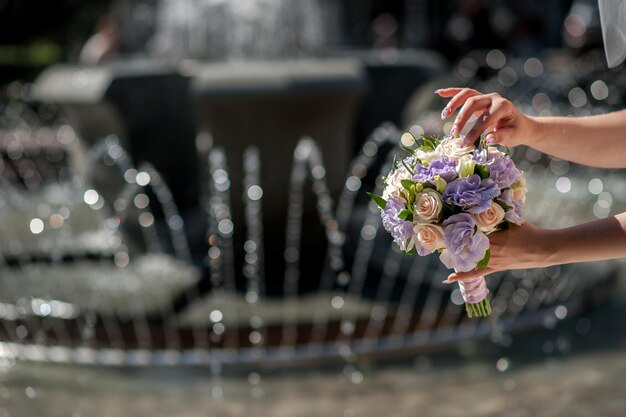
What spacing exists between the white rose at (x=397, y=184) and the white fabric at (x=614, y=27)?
0.62m

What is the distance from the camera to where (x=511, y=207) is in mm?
2139

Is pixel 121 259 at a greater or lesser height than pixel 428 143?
lesser

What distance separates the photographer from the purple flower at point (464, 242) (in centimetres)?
208

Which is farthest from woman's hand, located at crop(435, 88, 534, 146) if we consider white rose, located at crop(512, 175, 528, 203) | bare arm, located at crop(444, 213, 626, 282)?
bare arm, located at crop(444, 213, 626, 282)

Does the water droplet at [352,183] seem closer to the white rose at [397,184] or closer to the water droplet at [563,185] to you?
the water droplet at [563,185]

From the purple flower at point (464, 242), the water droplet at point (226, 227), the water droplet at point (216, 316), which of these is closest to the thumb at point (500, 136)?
the purple flower at point (464, 242)

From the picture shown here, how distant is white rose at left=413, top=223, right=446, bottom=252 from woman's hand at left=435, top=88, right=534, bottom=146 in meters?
0.19

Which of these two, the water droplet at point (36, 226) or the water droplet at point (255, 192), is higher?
the water droplet at point (255, 192)

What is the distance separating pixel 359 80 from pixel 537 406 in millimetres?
2520

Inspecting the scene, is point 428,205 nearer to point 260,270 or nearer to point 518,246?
point 518,246

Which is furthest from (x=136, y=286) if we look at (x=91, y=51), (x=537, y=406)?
(x=91, y=51)

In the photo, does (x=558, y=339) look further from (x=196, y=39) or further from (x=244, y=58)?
(x=196, y=39)

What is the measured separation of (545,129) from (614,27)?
29cm

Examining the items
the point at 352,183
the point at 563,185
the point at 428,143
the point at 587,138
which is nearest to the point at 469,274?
the point at 428,143
